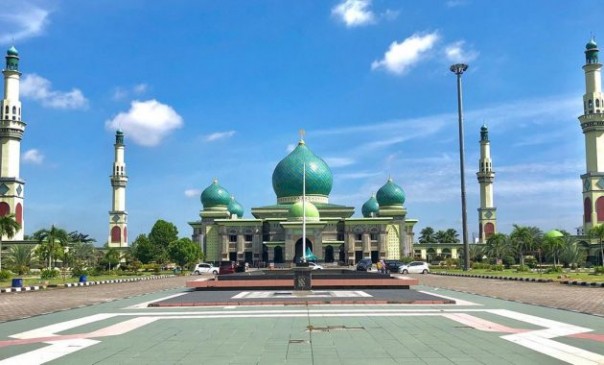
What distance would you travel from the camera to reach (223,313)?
15656 millimetres

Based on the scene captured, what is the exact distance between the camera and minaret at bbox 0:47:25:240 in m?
64.8

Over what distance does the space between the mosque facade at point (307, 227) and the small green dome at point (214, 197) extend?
183 centimetres

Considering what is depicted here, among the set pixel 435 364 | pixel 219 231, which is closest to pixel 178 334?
pixel 435 364

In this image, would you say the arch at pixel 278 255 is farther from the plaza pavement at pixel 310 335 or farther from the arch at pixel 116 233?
the plaza pavement at pixel 310 335

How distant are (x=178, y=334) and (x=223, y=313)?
4.17 meters

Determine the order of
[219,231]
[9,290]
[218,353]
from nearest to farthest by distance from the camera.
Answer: [218,353] < [9,290] < [219,231]

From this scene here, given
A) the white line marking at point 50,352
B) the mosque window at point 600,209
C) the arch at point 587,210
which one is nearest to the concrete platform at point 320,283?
the white line marking at point 50,352

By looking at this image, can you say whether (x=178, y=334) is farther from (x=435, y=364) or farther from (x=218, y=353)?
(x=435, y=364)

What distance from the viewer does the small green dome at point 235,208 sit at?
3455 inches

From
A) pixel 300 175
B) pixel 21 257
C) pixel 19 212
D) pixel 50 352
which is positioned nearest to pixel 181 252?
pixel 21 257

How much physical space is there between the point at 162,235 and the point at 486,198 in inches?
1819

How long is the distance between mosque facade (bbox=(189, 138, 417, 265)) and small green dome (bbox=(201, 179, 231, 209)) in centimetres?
183

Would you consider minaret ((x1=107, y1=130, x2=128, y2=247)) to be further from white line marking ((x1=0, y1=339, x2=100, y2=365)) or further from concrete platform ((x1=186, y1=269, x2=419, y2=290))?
white line marking ((x1=0, y1=339, x2=100, y2=365))

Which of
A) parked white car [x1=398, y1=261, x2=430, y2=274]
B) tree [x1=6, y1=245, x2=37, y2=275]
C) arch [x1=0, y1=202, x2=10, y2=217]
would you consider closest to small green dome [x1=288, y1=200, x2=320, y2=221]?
parked white car [x1=398, y1=261, x2=430, y2=274]
